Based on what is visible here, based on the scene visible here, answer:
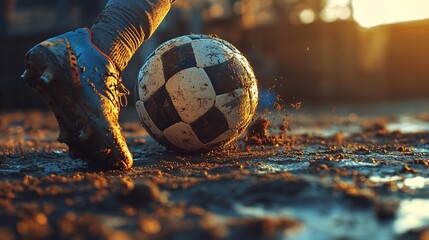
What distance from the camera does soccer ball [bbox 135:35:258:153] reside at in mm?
4188

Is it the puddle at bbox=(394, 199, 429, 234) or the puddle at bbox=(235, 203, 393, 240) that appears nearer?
the puddle at bbox=(235, 203, 393, 240)

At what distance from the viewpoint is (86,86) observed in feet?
12.0

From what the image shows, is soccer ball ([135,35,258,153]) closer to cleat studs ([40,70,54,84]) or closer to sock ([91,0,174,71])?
sock ([91,0,174,71])

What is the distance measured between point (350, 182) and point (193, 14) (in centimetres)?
1436

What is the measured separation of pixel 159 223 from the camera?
7.78 feet

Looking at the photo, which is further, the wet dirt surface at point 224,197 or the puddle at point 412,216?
the puddle at point 412,216

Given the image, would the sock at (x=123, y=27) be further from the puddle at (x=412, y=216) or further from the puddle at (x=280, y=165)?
the puddle at (x=412, y=216)

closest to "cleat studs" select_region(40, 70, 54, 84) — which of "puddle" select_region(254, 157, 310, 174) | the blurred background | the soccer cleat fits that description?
the soccer cleat

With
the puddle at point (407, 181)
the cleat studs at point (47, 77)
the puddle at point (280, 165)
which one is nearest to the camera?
the puddle at point (407, 181)

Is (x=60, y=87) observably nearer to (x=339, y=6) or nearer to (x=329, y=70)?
(x=329, y=70)

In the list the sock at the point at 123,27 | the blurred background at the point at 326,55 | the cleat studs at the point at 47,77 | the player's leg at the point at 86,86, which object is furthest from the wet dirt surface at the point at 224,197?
the blurred background at the point at 326,55

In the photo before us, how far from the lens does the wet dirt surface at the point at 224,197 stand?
7.52 feet

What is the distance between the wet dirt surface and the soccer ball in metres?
0.22

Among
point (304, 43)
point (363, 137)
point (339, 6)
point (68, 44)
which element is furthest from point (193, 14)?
point (68, 44)
